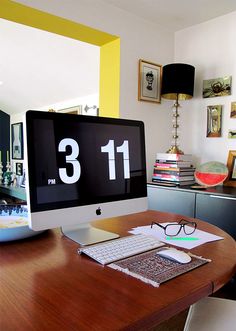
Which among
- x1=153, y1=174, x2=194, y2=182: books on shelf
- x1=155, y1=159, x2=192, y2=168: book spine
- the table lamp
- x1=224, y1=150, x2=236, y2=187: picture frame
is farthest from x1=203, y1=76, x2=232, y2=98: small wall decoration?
x1=153, y1=174, x2=194, y2=182: books on shelf

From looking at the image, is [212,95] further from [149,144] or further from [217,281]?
[217,281]

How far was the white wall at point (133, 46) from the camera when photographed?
221 cm

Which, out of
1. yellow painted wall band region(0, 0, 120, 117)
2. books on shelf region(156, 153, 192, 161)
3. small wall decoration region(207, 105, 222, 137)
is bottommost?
books on shelf region(156, 153, 192, 161)

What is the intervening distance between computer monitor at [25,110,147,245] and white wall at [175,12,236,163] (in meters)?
1.53

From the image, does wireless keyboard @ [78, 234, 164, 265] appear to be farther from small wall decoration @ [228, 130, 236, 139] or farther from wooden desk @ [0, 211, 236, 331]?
small wall decoration @ [228, 130, 236, 139]

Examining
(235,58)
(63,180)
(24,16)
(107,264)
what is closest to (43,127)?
(63,180)

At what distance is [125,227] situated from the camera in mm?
1255

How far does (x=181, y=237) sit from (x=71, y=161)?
51 cm

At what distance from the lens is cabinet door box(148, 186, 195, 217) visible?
2115 mm

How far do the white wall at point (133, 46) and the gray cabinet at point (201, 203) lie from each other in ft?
1.74

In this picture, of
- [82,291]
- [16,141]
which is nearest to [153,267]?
[82,291]

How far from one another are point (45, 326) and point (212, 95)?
2448mm

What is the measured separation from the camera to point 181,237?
112 cm

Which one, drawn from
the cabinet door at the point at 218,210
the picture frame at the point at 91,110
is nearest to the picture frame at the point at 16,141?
the picture frame at the point at 91,110
